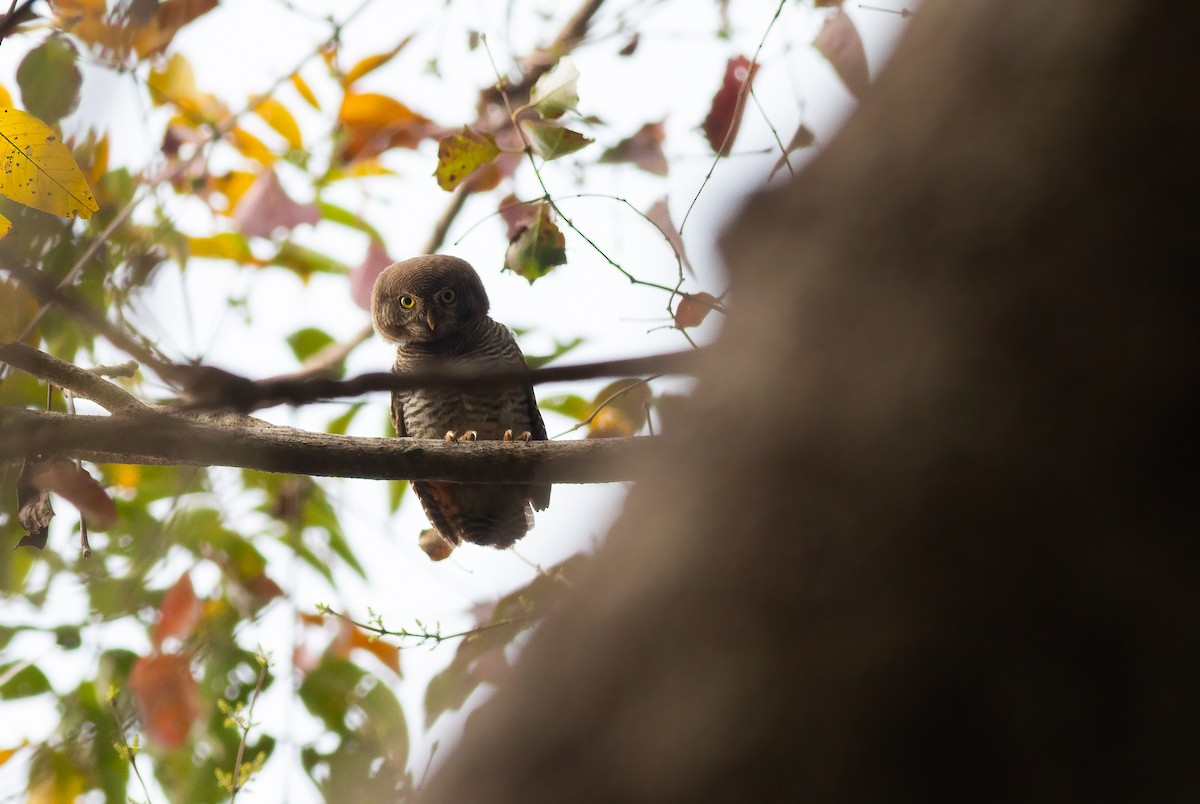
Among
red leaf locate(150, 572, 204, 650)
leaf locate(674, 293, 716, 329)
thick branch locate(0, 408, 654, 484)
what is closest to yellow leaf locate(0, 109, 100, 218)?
thick branch locate(0, 408, 654, 484)

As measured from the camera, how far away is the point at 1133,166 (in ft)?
2.21

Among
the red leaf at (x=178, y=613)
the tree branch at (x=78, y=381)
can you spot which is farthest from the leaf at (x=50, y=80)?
the red leaf at (x=178, y=613)

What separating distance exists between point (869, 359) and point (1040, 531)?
17 cm

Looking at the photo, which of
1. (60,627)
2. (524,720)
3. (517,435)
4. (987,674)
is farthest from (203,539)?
(987,674)

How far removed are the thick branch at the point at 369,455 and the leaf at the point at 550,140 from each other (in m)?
0.87

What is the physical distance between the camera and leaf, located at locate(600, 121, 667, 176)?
130 inches

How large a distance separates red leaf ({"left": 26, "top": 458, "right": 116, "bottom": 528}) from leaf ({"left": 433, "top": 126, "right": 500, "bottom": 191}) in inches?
51.2

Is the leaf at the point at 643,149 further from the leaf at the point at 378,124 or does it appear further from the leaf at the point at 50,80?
the leaf at the point at 50,80

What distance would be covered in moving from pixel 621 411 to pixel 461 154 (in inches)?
51.8

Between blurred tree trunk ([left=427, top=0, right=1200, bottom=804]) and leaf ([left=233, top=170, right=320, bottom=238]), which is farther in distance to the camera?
leaf ([left=233, top=170, right=320, bottom=238])

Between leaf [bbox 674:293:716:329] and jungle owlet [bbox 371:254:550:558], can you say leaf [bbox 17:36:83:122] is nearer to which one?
leaf [bbox 674:293:716:329]

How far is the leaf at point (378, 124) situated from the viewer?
164 inches

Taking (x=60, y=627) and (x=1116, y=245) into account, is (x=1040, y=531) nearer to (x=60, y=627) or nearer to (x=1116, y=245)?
(x=1116, y=245)

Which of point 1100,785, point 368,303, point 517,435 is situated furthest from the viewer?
point 368,303
